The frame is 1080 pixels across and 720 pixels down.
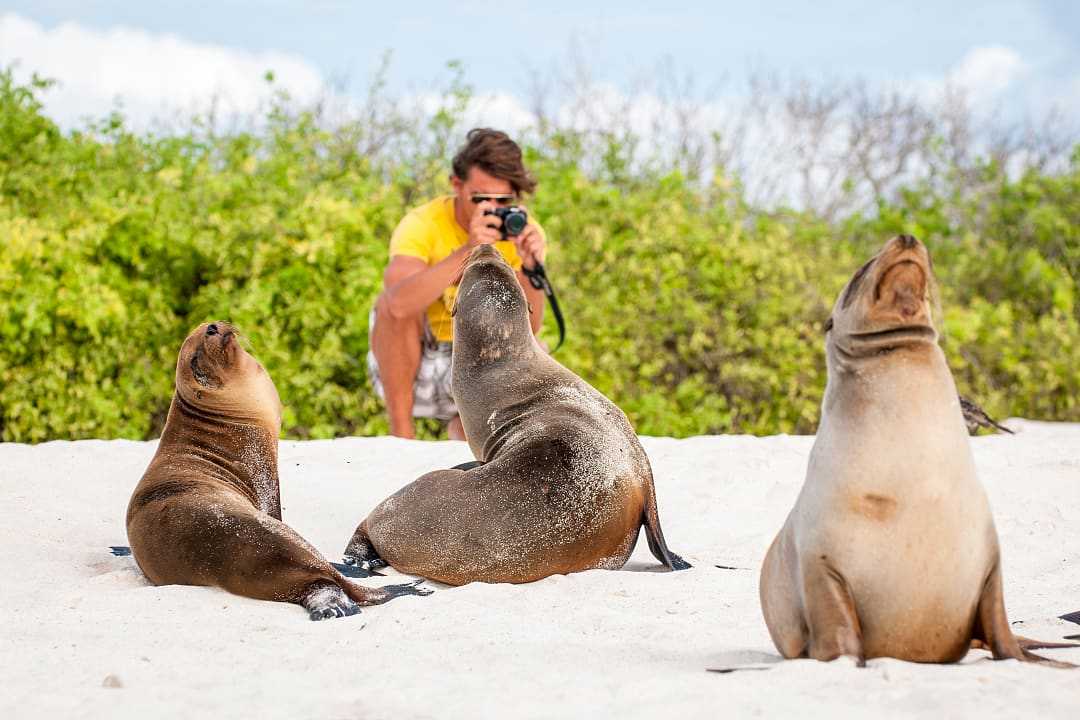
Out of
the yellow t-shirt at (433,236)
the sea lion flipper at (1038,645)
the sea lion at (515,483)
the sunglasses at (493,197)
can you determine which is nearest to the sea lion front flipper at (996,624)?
the sea lion flipper at (1038,645)

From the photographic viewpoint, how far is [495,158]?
22.5 ft

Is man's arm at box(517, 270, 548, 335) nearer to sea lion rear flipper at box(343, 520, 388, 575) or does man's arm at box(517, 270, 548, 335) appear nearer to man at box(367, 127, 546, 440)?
man at box(367, 127, 546, 440)

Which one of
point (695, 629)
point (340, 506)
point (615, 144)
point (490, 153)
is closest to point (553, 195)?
point (615, 144)

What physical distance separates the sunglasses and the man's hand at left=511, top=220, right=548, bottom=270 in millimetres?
199

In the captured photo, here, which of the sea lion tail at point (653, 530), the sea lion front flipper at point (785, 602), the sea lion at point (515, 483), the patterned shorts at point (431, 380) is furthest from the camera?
the patterned shorts at point (431, 380)

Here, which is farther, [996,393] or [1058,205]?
[1058,205]

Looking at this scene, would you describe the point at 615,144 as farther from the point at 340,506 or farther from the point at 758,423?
the point at 340,506

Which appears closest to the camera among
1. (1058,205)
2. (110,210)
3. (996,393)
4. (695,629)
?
(695,629)

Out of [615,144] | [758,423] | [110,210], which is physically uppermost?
[615,144]

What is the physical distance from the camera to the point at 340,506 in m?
5.54

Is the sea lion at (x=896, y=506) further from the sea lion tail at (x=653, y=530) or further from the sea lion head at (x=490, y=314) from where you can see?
the sea lion head at (x=490, y=314)

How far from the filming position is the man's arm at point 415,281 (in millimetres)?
6668

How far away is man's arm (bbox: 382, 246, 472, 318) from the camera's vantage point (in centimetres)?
667

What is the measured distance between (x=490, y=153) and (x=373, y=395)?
2708 millimetres
